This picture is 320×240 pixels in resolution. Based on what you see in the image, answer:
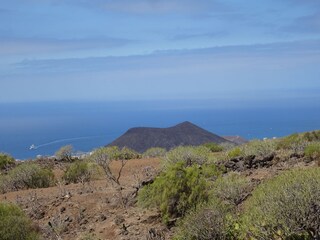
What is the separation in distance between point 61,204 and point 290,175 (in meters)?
8.37

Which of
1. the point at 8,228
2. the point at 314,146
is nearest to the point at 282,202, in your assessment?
the point at 8,228

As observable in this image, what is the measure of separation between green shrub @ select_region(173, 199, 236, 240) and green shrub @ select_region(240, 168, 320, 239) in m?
1.11

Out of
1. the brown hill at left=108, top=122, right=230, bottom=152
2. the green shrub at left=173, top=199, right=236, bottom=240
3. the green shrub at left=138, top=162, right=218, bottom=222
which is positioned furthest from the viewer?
the brown hill at left=108, top=122, right=230, bottom=152

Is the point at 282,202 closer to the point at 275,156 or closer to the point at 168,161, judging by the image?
the point at 275,156

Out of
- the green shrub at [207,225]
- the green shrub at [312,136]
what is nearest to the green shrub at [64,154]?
the green shrub at [312,136]

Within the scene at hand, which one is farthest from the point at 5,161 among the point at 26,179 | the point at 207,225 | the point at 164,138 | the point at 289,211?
the point at 164,138

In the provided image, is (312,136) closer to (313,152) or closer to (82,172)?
(313,152)

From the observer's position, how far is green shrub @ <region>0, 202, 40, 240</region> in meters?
11.9

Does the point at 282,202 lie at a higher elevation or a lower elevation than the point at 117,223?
higher

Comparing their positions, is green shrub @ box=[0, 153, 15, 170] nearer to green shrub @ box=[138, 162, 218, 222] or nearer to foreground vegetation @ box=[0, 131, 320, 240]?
foreground vegetation @ box=[0, 131, 320, 240]

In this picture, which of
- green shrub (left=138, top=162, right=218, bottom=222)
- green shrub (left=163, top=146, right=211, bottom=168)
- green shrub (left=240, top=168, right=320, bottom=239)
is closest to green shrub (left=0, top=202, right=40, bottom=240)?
green shrub (left=138, top=162, right=218, bottom=222)

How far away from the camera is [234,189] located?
41.3 feet

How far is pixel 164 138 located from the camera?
5956 cm

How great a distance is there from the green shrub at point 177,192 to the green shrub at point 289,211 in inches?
128
